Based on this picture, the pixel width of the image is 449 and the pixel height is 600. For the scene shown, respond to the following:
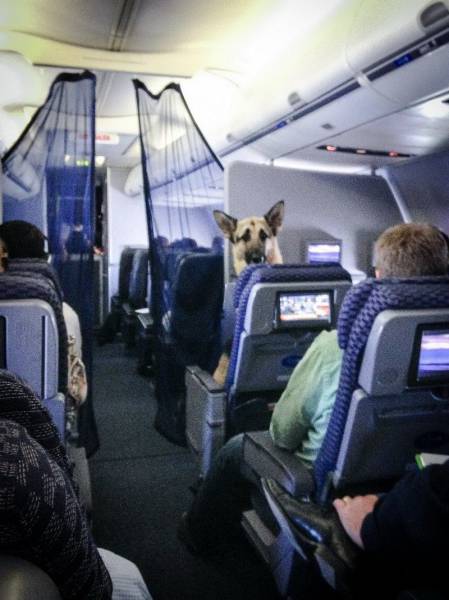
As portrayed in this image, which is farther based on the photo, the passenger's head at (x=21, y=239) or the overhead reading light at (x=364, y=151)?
the overhead reading light at (x=364, y=151)

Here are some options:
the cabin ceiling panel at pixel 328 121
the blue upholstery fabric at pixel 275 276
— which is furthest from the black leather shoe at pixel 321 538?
the cabin ceiling panel at pixel 328 121

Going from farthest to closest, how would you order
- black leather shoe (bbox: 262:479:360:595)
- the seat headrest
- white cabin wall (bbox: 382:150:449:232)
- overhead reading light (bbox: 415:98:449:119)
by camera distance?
white cabin wall (bbox: 382:150:449:232) → overhead reading light (bbox: 415:98:449:119) → the seat headrest → black leather shoe (bbox: 262:479:360:595)

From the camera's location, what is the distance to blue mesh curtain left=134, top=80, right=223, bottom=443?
Answer: 4.23 meters

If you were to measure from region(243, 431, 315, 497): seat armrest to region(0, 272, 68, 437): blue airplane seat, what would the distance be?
2.75 feet

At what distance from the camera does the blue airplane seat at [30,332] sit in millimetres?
1816

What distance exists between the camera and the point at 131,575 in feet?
4.67

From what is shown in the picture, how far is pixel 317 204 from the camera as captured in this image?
5445 millimetres

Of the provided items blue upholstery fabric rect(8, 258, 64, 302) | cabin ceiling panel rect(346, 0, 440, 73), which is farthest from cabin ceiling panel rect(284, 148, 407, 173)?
blue upholstery fabric rect(8, 258, 64, 302)

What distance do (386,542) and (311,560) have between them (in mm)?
309

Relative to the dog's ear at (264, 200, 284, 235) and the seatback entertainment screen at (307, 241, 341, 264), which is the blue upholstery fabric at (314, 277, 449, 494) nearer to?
the dog's ear at (264, 200, 284, 235)

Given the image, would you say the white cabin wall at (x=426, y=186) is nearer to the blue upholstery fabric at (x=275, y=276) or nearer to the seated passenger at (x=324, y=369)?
the blue upholstery fabric at (x=275, y=276)

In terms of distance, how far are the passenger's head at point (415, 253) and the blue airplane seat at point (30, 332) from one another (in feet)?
3.99

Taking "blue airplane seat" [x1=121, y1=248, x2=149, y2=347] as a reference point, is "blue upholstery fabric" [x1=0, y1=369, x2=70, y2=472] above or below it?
above

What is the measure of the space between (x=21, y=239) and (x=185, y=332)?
1546mm
